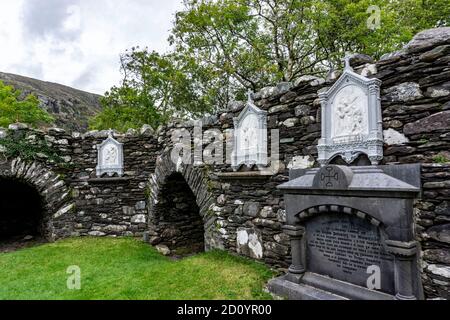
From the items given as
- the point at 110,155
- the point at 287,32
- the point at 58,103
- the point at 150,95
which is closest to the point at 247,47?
the point at 287,32

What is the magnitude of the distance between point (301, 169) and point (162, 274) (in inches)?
103

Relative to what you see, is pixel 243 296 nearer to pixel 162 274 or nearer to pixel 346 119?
pixel 162 274

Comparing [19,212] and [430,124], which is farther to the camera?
[19,212]

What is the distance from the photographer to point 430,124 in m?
2.66

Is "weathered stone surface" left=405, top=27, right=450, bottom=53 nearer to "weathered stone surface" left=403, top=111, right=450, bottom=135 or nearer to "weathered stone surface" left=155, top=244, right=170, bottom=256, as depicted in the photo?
"weathered stone surface" left=403, top=111, right=450, bottom=135

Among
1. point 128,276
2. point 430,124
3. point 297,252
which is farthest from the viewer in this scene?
point 128,276

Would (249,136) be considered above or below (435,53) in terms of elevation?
below

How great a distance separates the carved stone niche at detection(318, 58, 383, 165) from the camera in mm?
2934

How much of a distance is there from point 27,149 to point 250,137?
589 cm

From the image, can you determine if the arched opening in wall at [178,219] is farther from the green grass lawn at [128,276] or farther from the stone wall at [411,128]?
the stone wall at [411,128]

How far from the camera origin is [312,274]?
338 cm

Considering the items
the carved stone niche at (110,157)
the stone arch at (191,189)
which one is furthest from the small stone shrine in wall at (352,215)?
the carved stone niche at (110,157)

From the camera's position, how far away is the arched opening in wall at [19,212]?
8367 mm

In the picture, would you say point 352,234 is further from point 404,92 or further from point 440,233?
point 404,92
